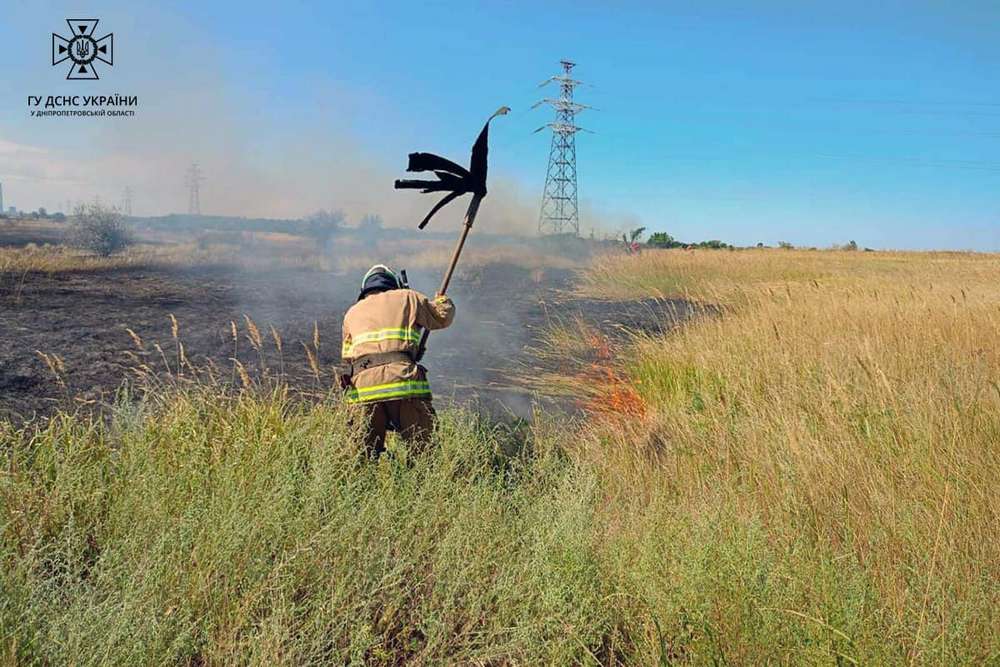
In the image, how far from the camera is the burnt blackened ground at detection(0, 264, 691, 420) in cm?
597

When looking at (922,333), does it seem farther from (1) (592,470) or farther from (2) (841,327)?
(1) (592,470)

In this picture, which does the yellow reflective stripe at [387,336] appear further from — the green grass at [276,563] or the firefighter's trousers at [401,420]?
the green grass at [276,563]

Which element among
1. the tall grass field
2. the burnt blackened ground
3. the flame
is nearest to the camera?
the tall grass field

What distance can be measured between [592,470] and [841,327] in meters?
4.19

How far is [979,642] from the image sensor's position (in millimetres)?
1944

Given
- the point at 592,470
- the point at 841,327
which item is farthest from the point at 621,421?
the point at 841,327

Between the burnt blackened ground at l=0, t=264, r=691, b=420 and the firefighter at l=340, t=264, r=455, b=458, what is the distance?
4.55ft

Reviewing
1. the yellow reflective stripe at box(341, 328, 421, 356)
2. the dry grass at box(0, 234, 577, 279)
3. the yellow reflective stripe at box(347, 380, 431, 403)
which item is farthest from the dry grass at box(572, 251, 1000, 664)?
the dry grass at box(0, 234, 577, 279)

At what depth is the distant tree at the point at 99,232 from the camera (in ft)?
67.9

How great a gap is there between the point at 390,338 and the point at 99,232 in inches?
853

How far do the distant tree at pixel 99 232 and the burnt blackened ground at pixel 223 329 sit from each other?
16.5 feet

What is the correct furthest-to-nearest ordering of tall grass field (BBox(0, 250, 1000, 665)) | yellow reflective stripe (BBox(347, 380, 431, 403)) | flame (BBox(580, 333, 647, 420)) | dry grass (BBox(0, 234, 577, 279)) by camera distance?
dry grass (BBox(0, 234, 577, 279)), flame (BBox(580, 333, 647, 420)), yellow reflective stripe (BBox(347, 380, 431, 403)), tall grass field (BBox(0, 250, 1000, 665))

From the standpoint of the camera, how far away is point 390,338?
381 centimetres

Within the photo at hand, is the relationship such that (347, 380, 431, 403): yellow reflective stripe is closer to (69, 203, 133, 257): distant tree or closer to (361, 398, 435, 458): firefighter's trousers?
(361, 398, 435, 458): firefighter's trousers
